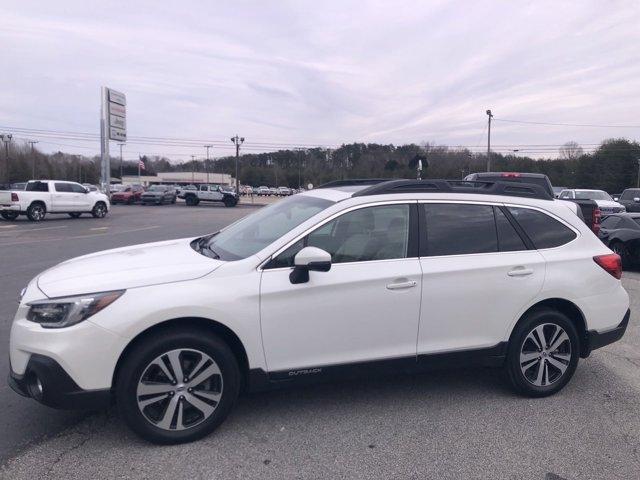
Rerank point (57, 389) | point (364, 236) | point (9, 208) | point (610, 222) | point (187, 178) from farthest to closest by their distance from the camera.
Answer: point (187, 178) → point (9, 208) → point (610, 222) → point (364, 236) → point (57, 389)

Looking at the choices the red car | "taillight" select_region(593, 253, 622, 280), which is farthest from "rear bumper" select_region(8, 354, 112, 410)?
the red car

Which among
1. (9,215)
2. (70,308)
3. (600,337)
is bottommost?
(600,337)

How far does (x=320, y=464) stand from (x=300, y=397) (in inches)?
42.3

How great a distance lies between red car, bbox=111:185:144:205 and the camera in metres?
48.0

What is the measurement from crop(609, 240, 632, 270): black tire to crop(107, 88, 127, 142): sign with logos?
37906mm

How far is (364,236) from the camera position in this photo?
4.12 m

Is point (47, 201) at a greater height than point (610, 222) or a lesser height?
greater

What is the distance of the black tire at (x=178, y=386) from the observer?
3453mm

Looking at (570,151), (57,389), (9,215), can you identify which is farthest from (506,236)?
(570,151)

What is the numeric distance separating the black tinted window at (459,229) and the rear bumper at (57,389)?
2541 millimetres

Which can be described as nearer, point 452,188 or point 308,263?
point 308,263

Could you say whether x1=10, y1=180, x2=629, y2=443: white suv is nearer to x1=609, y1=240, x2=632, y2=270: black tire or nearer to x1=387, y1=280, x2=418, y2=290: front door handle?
x1=387, y1=280, x2=418, y2=290: front door handle

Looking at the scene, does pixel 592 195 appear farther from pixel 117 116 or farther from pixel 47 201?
pixel 117 116

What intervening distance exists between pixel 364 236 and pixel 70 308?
207cm
